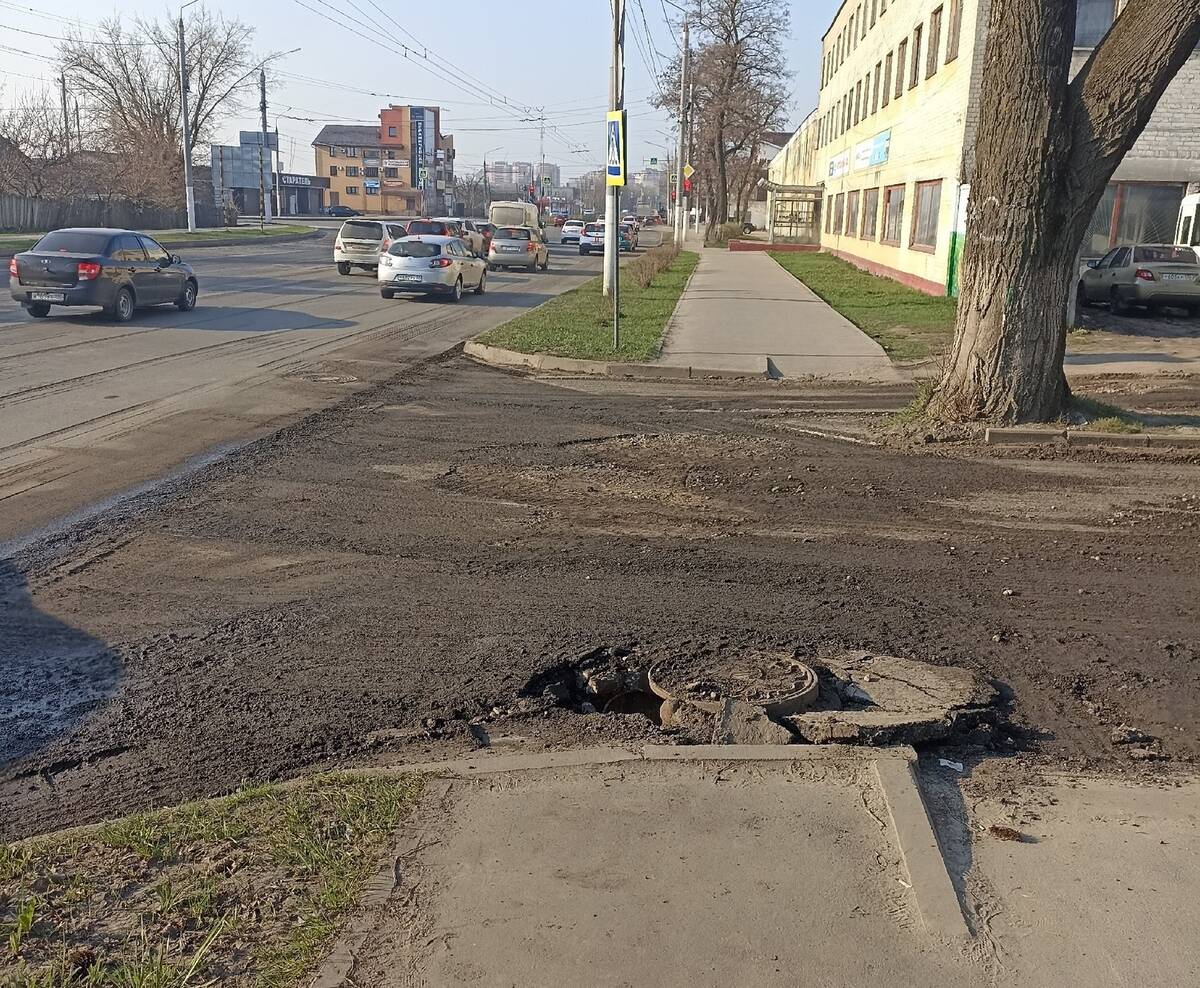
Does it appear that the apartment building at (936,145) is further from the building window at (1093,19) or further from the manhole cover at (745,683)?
the manhole cover at (745,683)

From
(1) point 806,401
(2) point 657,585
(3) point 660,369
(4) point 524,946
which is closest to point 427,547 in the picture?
(2) point 657,585

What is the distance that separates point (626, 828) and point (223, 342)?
14477 millimetres

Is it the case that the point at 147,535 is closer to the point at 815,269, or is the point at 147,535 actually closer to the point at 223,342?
the point at 223,342

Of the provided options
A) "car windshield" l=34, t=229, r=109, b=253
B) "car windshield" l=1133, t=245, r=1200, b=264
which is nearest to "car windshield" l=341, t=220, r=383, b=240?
"car windshield" l=34, t=229, r=109, b=253

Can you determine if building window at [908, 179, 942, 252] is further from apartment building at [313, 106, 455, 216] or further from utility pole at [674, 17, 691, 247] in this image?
apartment building at [313, 106, 455, 216]

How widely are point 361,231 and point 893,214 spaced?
16.1 meters

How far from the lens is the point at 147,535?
6.73m

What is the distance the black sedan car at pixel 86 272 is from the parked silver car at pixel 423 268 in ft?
21.5

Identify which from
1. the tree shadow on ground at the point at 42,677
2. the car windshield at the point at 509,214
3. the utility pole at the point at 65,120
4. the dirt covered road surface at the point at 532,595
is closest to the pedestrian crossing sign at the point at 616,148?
the dirt covered road surface at the point at 532,595

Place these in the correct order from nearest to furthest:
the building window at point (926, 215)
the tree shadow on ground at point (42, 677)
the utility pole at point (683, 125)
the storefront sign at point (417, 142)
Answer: the tree shadow on ground at point (42, 677) < the building window at point (926, 215) < the utility pole at point (683, 125) < the storefront sign at point (417, 142)

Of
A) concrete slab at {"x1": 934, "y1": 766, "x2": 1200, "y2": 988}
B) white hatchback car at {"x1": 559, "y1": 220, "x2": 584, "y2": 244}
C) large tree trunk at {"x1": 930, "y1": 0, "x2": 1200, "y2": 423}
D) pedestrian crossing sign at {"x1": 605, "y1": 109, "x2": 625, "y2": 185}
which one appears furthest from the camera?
white hatchback car at {"x1": 559, "y1": 220, "x2": 584, "y2": 244}

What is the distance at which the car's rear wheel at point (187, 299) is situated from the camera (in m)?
20.4

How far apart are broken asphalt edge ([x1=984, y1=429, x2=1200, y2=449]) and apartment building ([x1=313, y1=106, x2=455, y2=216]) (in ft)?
417

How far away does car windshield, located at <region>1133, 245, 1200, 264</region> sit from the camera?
2194 cm
